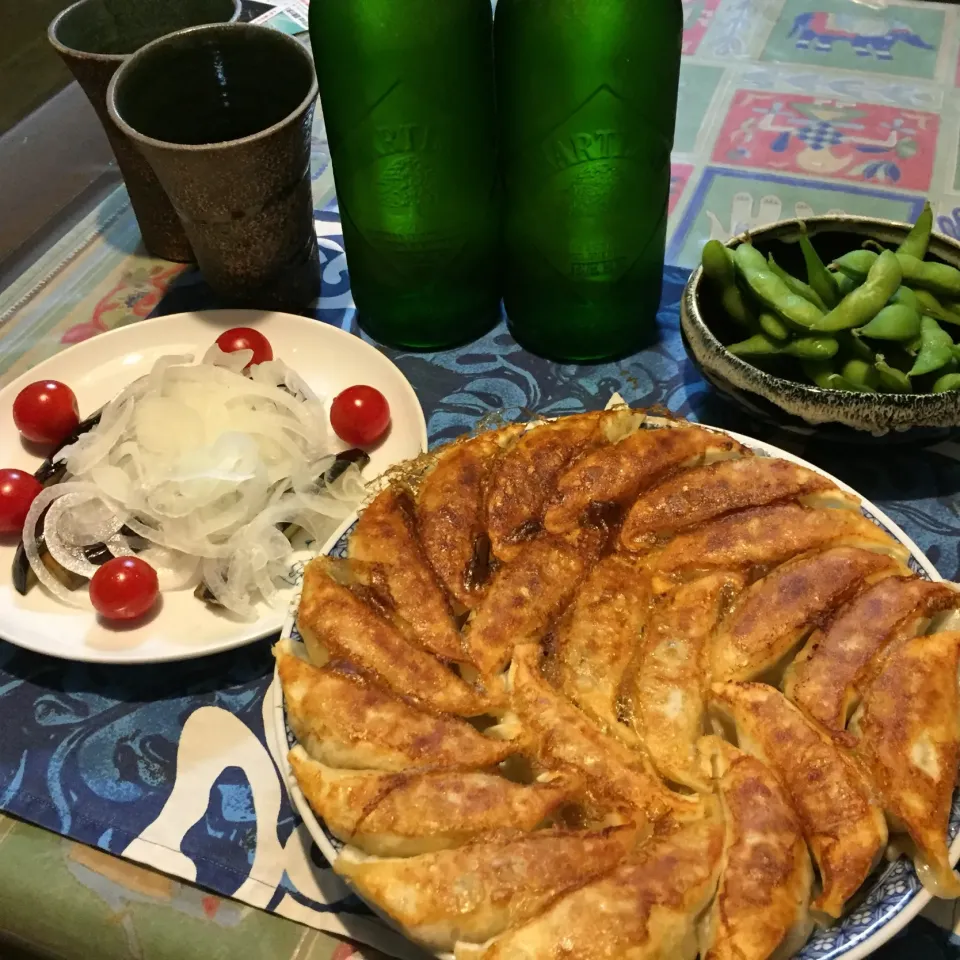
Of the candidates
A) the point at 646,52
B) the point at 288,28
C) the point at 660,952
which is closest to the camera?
the point at 660,952

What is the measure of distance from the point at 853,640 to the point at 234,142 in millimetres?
1247

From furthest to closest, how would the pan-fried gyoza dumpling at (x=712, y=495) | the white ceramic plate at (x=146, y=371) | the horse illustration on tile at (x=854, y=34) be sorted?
the horse illustration on tile at (x=854, y=34) < the white ceramic plate at (x=146, y=371) < the pan-fried gyoza dumpling at (x=712, y=495)

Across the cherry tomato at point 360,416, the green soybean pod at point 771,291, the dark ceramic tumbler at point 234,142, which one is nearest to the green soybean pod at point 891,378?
the green soybean pod at point 771,291

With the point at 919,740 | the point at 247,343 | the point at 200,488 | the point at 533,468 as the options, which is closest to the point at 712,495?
→ the point at 533,468

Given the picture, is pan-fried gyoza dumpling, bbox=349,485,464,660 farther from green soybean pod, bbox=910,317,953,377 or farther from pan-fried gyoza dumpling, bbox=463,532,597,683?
green soybean pod, bbox=910,317,953,377

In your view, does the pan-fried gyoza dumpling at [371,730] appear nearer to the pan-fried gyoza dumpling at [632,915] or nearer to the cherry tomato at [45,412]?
the pan-fried gyoza dumpling at [632,915]

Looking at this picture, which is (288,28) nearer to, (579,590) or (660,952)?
(579,590)

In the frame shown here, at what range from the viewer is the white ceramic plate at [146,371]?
4.10ft

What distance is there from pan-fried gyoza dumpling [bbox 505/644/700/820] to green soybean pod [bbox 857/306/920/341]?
0.81 metres

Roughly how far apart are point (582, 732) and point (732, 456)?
0.46m

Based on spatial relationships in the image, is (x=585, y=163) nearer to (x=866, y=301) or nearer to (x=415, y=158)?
(x=415, y=158)

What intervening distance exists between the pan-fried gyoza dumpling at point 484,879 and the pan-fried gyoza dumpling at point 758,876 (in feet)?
0.32

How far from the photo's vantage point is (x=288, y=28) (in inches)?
99.4

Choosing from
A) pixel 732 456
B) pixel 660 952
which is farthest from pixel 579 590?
pixel 660 952
